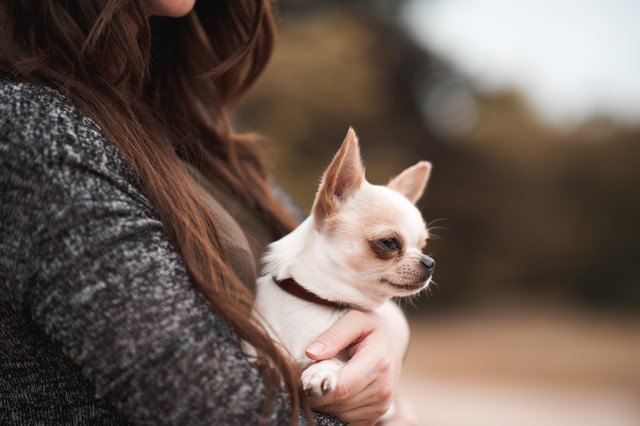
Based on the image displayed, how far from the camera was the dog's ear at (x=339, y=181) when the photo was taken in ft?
5.35

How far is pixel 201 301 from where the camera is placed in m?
1.12

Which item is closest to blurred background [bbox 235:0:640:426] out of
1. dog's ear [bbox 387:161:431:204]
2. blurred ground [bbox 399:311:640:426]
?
blurred ground [bbox 399:311:640:426]

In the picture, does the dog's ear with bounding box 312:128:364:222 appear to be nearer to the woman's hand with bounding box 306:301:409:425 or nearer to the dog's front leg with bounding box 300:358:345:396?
the woman's hand with bounding box 306:301:409:425

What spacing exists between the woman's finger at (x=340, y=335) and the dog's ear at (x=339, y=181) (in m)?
0.31

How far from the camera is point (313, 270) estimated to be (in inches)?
66.2

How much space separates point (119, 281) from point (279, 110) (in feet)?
27.5

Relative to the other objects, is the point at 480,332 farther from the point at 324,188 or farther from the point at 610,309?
the point at 324,188

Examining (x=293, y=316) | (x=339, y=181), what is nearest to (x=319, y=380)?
(x=293, y=316)

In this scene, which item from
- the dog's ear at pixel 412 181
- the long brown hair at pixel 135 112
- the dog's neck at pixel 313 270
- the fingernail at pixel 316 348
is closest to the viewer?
the long brown hair at pixel 135 112

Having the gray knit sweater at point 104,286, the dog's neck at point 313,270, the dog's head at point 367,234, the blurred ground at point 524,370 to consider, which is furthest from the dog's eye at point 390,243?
the blurred ground at point 524,370

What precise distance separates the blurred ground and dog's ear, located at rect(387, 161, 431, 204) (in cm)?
389

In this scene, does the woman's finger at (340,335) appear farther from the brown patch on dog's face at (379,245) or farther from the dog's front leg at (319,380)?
the brown patch on dog's face at (379,245)

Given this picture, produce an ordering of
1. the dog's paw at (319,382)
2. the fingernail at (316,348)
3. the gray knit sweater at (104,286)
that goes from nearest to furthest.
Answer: the gray knit sweater at (104,286)
the dog's paw at (319,382)
the fingernail at (316,348)

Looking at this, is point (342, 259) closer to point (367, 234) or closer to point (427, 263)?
point (367, 234)
